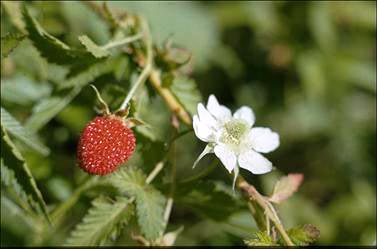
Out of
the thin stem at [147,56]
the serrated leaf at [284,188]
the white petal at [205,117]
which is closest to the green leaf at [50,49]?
the thin stem at [147,56]

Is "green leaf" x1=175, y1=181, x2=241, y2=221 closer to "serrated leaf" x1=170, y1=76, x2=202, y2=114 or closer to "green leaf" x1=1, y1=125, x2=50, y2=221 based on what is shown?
"serrated leaf" x1=170, y1=76, x2=202, y2=114

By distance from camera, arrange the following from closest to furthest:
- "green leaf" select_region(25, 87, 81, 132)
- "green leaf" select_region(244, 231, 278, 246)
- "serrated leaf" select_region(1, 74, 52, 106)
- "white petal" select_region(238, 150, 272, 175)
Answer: "green leaf" select_region(244, 231, 278, 246), "white petal" select_region(238, 150, 272, 175), "green leaf" select_region(25, 87, 81, 132), "serrated leaf" select_region(1, 74, 52, 106)

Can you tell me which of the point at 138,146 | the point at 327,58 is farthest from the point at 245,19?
the point at 138,146

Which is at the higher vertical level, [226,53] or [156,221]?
[156,221]

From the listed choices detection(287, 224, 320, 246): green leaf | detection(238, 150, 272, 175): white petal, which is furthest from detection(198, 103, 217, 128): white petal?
detection(287, 224, 320, 246): green leaf

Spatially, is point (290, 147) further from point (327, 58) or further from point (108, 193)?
point (108, 193)

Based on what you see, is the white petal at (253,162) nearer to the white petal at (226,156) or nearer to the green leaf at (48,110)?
the white petal at (226,156)

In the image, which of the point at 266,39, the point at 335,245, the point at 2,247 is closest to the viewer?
the point at 2,247

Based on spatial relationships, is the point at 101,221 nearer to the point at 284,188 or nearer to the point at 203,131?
the point at 203,131
